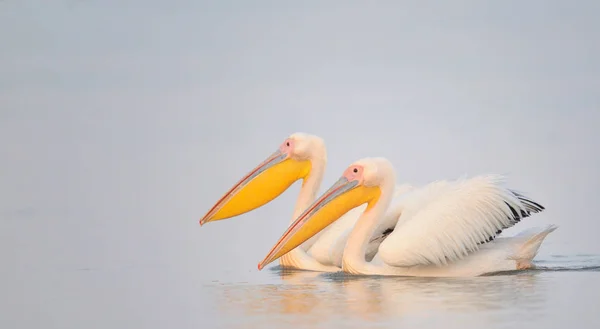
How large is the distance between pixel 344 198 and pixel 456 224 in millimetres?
952

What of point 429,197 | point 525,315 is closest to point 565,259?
point 429,197

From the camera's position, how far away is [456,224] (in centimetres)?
941

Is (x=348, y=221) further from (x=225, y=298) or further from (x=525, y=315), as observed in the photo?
(x=525, y=315)

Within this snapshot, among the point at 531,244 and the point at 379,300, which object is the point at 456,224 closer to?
the point at 531,244

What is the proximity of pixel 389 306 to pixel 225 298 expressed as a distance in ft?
4.09

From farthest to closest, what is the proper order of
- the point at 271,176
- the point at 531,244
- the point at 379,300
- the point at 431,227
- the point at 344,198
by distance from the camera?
1. the point at 271,176
2. the point at 344,198
3. the point at 531,244
4. the point at 431,227
5. the point at 379,300

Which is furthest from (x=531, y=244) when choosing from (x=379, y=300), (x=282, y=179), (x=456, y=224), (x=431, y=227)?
(x=282, y=179)

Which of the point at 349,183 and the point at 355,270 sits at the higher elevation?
the point at 349,183

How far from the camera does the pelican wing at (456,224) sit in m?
9.34

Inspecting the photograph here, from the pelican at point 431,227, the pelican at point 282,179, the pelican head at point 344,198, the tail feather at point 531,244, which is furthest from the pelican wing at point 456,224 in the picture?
the pelican at point 282,179

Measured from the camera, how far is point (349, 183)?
9.95 meters

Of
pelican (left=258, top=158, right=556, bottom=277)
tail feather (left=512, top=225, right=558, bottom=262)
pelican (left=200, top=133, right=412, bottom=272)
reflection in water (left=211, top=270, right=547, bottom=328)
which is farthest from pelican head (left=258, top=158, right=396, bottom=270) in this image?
tail feather (left=512, top=225, right=558, bottom=262)

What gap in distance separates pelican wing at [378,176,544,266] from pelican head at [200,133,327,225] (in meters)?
1.62

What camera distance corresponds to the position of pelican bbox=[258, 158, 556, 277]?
9.38 meters
